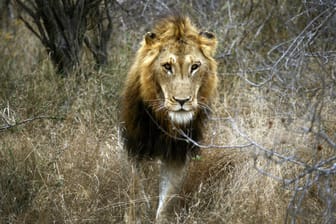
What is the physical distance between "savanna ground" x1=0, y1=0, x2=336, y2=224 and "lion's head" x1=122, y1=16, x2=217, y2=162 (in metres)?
0.23

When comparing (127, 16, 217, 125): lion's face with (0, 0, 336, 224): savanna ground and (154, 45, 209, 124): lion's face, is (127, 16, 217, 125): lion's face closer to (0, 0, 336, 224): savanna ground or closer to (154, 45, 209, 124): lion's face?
(154, 45, 209, 124): lion's face

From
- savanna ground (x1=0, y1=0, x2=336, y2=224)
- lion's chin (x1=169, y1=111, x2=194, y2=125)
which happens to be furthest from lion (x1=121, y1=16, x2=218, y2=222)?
savanna ground (x1=0, y1=0, x2=336, y2=224)

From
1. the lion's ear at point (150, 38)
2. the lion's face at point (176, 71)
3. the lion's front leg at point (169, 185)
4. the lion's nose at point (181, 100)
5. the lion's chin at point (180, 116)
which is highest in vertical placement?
the lion's ear at point (150, 38)

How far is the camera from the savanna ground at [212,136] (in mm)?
4426

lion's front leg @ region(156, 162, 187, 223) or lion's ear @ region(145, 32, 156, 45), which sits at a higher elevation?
lion's ear @ region(145, 32, 156, 45)

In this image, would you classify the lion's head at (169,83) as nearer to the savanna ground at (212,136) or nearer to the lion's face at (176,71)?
the lion's face at (176,71)

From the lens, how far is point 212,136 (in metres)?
5.15

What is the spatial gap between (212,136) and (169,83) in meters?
0.70

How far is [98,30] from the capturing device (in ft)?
23.5

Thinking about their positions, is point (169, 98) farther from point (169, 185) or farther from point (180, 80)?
point (169, 185)

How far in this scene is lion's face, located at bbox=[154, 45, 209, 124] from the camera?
4.58 meters

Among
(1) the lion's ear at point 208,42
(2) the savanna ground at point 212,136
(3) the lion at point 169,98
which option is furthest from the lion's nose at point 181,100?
(1) the lion's ear at point 208,42

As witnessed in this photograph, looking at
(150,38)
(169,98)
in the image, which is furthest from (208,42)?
(169,98)

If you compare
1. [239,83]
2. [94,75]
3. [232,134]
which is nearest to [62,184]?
[232,134]
